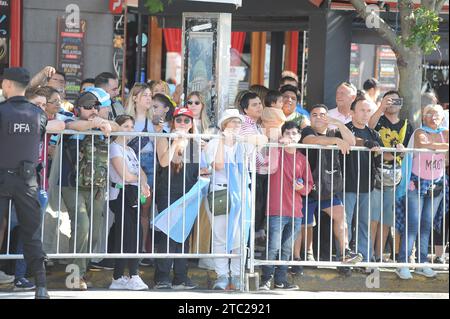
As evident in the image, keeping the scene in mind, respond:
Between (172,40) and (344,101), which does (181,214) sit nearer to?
(344,101)

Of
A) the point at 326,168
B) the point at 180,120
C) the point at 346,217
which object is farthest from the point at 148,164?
the point at 346,217

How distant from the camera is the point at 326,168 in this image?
446 inches

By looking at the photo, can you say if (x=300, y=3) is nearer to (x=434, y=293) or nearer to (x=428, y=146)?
(x=428, y=146)

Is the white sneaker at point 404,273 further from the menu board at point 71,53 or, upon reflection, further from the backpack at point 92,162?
the menu board at point 71,53

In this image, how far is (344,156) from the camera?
11305mm

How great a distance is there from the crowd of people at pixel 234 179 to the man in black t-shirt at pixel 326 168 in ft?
0.04

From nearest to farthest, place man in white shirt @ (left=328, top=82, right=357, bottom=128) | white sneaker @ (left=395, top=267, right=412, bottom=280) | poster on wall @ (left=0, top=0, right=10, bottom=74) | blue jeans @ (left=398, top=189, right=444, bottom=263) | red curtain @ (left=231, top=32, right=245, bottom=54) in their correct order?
white sneaker @ (left=395, top=267, right=412, bottom=280) → blue jeans @ (left=398, top=189, right=444, bottom=263) → man in white shirt @ (left=328, top=82, right=357, bottom=128) → poster on wall @ (left=0, top=0, right=10, bottom=74) → red curtain @ (left=231, top=32, right=245, bottom=54)

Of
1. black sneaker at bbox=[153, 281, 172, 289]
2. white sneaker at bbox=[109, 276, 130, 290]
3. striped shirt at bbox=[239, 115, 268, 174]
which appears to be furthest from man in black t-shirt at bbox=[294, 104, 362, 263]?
white sneaker at bbox=[109, 276, 130, 290]

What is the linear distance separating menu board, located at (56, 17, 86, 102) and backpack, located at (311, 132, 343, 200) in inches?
188

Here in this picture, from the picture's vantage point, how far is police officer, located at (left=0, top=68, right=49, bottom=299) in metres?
9.66

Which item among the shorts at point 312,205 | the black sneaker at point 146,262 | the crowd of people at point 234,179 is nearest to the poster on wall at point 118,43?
the crowd of people at point 234,179

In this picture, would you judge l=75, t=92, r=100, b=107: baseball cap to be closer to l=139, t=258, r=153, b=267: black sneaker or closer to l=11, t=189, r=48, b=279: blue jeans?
l=11, t=189, r=48, b=279: blue jeans
